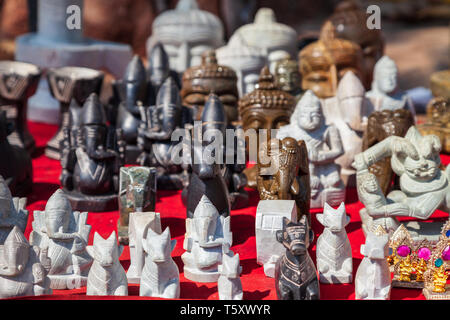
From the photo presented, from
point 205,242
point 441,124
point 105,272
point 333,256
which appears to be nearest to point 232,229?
point 205,242

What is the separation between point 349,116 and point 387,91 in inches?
21.4

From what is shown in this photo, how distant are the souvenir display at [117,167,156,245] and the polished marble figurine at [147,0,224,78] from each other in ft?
8.02

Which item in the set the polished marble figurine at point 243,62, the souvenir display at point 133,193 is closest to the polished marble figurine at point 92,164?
the souvenir display at point 133,193

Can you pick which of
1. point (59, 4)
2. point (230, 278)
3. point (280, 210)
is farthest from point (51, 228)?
point (59, 4)

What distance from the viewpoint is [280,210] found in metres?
2.98

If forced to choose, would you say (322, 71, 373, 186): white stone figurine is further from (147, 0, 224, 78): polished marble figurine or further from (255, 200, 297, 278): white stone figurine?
(147, 0, 224, 78): polished marble figurine

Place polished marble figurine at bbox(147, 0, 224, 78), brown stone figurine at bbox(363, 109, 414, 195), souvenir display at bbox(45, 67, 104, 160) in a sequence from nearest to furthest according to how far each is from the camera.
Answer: brown stone figurine at bbox(363, 109, 414, 195)
souvenir display at bbox(45, 67, 104, 160)
polished marble figurine at bbox(147, 0, 224, 78)

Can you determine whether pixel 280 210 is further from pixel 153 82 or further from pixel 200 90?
pixel 153 82

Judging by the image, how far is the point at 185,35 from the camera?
5.70 m

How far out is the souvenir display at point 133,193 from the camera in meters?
3.32

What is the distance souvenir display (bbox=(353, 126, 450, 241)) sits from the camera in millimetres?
3086

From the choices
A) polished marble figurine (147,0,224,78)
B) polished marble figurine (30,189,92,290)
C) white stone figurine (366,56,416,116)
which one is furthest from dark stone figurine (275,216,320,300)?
Answer: polished marble figurine (147,0,224,78)

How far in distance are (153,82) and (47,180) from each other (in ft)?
3.68
